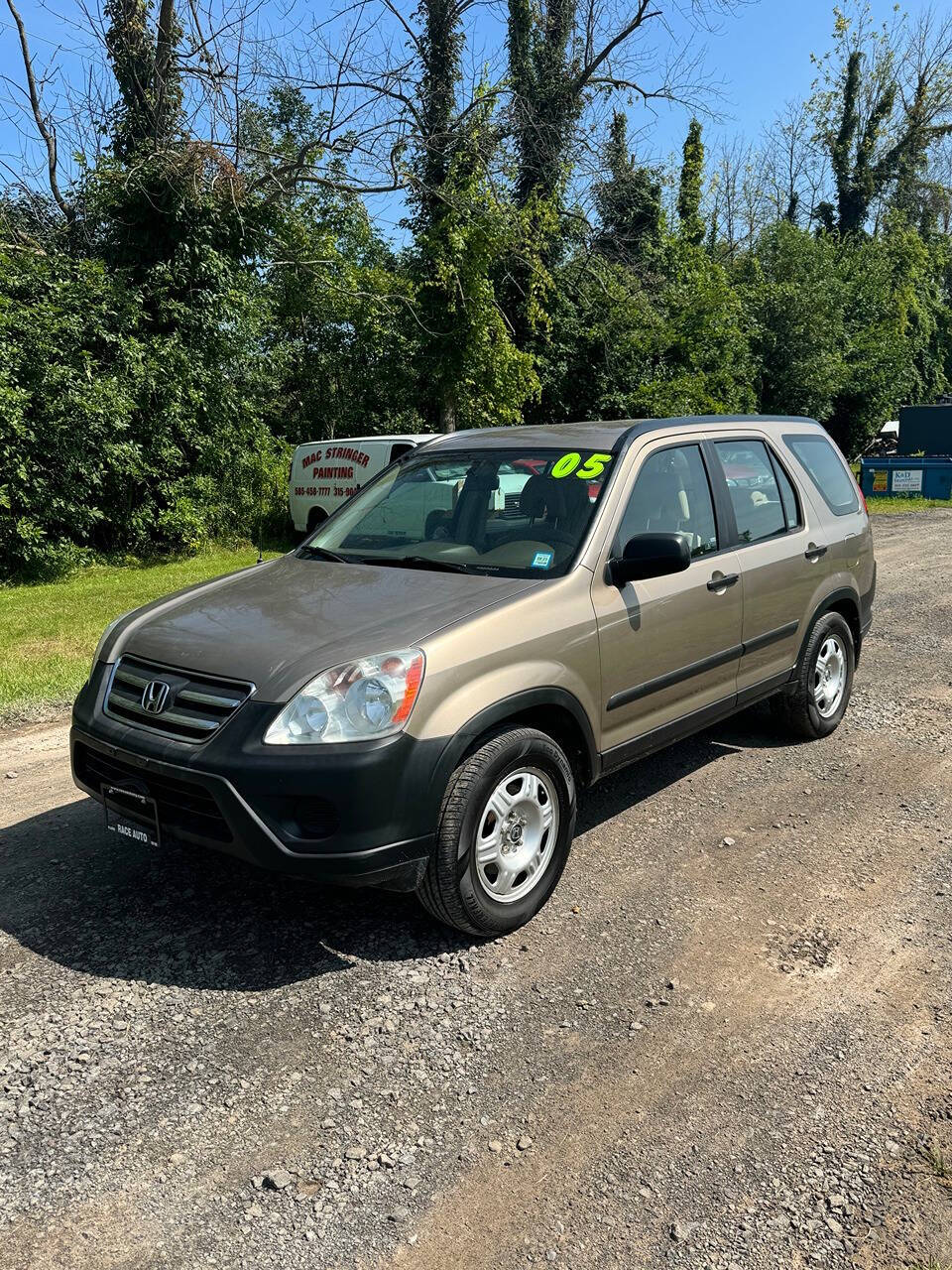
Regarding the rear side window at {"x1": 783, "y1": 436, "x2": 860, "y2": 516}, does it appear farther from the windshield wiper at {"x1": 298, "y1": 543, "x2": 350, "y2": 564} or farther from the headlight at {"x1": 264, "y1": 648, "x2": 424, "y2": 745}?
the headlight at {"x1": 264, "y1": 648, "x2": 424, "y2": 745}

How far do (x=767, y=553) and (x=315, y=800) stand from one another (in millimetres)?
2948

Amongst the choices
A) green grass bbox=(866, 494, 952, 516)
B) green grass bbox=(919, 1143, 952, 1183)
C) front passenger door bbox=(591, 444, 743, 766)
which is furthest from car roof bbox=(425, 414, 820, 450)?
green grass bbox=(866, 494, 952, 516)

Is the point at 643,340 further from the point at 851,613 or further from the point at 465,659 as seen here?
the point at 465,659

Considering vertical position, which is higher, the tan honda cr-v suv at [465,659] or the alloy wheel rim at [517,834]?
the tan honda cr-v suv at [465,659]

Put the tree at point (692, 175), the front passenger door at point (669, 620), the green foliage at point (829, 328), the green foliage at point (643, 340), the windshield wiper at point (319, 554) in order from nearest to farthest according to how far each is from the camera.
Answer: the front passenger door at point (669, 620) → the windshield wiper at point (319, 554) → the green foliage at point (643, 340) → the green foliage at point (829, 328) → the tree at point (692, 175)

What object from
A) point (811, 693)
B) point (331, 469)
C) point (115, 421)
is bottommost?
point (811, 693)

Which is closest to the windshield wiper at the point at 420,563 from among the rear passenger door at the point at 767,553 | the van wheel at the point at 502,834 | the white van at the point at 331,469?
the van wheel at the point at 502,834

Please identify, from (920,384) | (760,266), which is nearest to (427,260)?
(760,266)

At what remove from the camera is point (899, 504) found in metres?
22.4

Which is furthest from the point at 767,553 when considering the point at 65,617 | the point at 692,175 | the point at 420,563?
the point at 692,175

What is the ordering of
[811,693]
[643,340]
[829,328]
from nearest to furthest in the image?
1. [811,693]
2. [643,340]
3. [829,328]

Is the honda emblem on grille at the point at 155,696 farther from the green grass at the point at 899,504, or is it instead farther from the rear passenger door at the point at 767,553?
the green grass at the point at 899,504

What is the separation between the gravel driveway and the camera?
240 centimetres

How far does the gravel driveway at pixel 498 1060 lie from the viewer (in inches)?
Answer: 94.4
